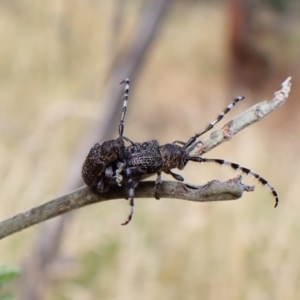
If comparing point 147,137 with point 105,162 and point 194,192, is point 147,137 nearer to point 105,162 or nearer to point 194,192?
point 105,162

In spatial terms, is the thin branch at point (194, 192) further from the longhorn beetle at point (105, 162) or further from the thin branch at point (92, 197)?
the longhorn beetle at point (105, 162)

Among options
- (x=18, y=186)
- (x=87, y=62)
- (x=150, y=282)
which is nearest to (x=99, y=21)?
(x=87, y=62)

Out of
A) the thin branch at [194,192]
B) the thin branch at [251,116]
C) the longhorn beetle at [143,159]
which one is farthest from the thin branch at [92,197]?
the longhorn beetle at [143,159]

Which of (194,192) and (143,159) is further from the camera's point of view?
(143,159)

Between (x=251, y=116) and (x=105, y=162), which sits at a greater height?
(x=105, y=162)

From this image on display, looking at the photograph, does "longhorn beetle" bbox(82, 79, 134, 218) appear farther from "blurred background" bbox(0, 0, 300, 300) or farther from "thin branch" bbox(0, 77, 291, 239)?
"blurred background" bbox(0, 0, 300, 300)

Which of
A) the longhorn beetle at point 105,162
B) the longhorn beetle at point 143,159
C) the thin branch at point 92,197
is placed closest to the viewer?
the thin branch at point 92,197

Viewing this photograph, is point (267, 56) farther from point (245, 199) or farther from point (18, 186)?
point (18, 186)

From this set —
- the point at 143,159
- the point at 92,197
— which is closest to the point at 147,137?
the point at 143,159
